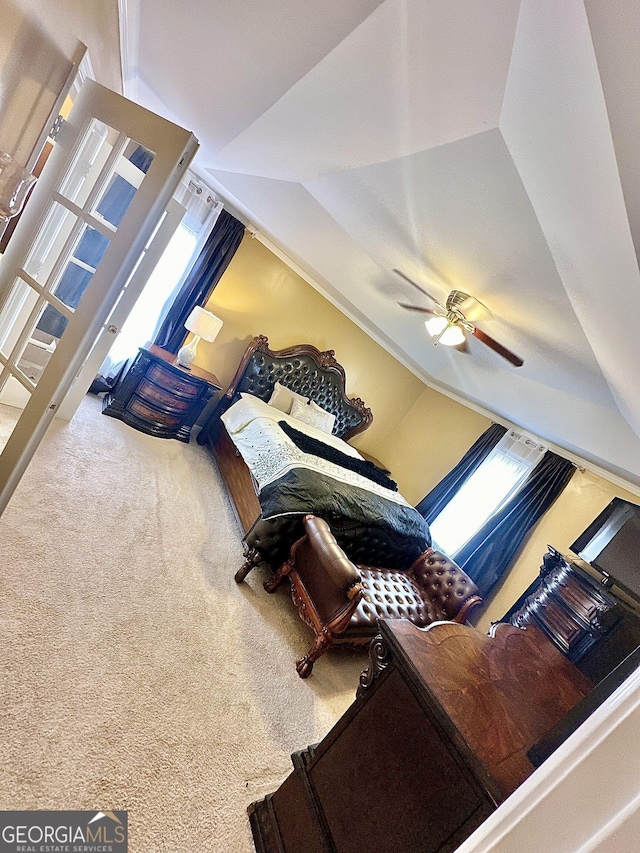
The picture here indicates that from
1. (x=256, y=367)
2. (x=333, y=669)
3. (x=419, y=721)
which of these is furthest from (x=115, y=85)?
(x=333, y=669)

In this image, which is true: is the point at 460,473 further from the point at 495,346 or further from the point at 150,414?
the point at 150,414

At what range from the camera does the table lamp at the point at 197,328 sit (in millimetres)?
3799

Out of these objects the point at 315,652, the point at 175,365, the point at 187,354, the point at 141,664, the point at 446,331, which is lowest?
the point at 141,664

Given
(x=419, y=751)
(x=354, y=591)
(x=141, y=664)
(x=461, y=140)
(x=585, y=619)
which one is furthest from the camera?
(x=585, y=619)

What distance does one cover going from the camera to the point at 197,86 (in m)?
2.04

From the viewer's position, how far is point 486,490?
14.6 feet

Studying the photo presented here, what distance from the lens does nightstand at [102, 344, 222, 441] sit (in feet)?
12.1

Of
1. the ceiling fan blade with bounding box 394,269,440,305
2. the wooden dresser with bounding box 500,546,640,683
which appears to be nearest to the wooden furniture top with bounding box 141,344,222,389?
the ceiling fan blade with bounding box 394,269,440,305

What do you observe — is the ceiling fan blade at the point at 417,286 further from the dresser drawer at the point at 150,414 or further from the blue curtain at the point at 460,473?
the dresser drawer at the point at 150,414

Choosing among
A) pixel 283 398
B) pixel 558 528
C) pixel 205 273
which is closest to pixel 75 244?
pixel 205 273

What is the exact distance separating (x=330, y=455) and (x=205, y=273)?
85.6 inches

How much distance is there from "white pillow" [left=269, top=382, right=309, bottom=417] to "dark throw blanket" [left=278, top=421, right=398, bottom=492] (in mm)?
673

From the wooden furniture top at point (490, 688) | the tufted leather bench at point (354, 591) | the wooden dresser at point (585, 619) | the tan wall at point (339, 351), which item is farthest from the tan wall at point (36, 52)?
the wooden dresser at point (585, 619)

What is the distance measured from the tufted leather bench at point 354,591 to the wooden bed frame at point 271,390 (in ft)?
2.16
